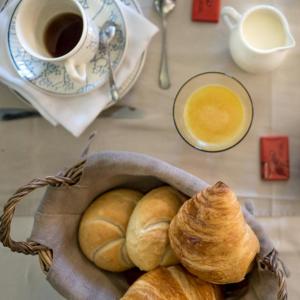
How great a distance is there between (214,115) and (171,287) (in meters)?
0.29

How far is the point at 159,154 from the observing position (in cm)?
78

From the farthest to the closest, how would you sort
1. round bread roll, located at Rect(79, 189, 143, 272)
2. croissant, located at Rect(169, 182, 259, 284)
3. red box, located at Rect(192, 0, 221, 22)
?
1. red box, located at Rect(192, 0, 221, 22)
2. round bread roll, located at Rect(79, 189, 143, 272)
3. croissant, located at Rect(169, 182, 259, 284)

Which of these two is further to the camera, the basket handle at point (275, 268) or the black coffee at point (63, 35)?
the black coffee at point (63, 35)

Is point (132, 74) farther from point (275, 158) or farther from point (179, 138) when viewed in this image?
point (275, 158)

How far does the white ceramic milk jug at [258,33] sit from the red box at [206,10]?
0.10ft

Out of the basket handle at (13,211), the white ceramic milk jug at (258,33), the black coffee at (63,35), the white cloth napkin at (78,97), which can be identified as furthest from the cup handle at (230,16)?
the basket handle at (13,211)

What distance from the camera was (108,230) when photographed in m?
0.67

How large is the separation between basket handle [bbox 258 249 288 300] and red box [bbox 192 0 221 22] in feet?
1.28

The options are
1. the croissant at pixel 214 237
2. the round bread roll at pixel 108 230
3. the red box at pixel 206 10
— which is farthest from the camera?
the red box at pixel 206 10

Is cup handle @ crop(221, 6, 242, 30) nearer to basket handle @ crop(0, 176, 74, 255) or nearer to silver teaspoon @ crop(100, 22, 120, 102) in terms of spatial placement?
silver teaspoon @ crop(100, 22, 120, 102)

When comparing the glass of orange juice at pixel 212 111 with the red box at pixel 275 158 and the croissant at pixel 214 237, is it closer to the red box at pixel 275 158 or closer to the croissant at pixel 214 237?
the red box at pixel 275 158

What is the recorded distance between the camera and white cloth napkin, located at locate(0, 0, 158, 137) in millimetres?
735

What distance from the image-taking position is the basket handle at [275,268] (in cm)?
57

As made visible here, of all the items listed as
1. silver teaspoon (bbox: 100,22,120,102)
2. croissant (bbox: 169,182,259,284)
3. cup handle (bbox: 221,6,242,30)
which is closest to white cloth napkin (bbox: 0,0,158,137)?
silver teaspoon (bbox: 100,22,120,102)
